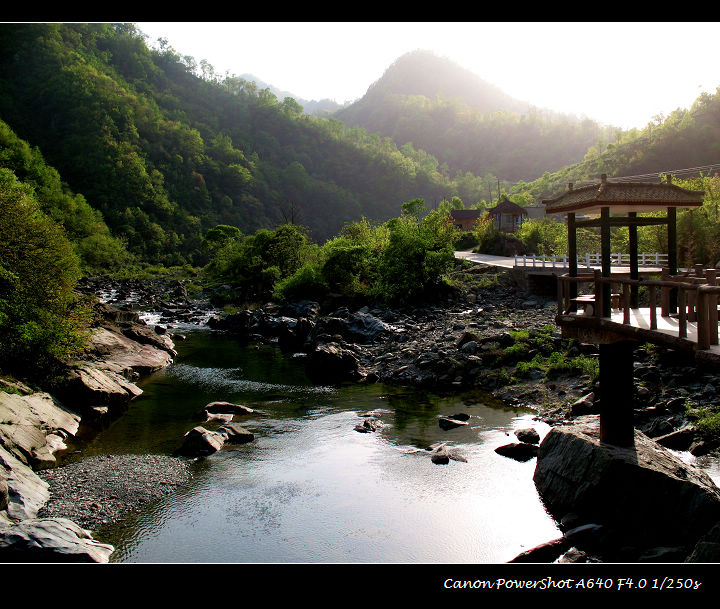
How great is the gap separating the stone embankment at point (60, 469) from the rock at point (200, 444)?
0.84 meters

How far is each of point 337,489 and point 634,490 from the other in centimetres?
636

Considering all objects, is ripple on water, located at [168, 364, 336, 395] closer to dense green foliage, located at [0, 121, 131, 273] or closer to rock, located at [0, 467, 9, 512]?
rock, located at [0, 467, 9, 512]

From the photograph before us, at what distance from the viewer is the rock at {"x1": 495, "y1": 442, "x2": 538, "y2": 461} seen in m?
13.7

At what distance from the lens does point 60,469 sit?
1351cm

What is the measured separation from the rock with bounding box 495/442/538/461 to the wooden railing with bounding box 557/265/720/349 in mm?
3939

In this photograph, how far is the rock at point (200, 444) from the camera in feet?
48.0

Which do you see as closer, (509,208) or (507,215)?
(509,208)

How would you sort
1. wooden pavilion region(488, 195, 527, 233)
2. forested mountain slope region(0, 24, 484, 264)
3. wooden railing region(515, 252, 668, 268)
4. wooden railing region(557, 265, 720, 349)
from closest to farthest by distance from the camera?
wooden railing region(557, 265, 720, 349) → wooden railing region(515, 252, 668, 268) → wooden pavilion region(488, 195, 527, 233) → forested mountain slope region(0, 24, 484, 264)

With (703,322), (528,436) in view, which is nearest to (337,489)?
(528,436)

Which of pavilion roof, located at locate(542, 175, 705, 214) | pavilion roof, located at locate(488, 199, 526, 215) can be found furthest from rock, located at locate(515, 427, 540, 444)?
pavilion roof, located at locate(488, 199, 526, 215)

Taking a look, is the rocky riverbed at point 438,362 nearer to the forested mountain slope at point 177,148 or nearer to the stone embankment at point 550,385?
the stone embankment at point 550,385

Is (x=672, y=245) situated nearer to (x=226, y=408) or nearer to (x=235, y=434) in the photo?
(x=235, y=434)
